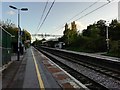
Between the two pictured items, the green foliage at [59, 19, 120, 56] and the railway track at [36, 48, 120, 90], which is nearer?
the railway track at [36, 48, 120, 90]

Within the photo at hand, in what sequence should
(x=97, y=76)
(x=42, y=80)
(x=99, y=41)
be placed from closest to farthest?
(x=42, y=80) < (x=97, y=76) < (x=99, y=41)

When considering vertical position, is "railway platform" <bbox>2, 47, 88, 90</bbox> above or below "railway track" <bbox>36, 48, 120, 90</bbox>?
above

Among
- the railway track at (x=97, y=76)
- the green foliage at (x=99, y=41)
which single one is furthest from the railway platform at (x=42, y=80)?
the green foliage at (x=99, y=41)

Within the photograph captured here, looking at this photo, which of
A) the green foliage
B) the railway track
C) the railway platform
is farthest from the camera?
the green foliage

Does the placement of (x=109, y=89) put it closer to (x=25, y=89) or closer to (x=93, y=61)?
(x=25, y=89)

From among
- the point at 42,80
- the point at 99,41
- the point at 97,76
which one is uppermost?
the point at 99,41

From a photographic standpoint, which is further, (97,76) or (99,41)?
(99,41)

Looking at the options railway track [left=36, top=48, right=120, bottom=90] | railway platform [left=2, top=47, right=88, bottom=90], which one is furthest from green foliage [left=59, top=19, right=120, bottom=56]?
railway platform [left=2, top=47, right=88, bottom=90]

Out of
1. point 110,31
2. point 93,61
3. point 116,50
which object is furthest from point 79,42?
point 93,61

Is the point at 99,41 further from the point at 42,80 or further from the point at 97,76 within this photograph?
the point at 42,80

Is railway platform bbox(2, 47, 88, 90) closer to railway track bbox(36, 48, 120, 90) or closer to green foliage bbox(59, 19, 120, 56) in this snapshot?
railway track bbox(36, 48, 120, 90)

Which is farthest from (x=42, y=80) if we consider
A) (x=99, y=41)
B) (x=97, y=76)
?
(x=99, y=41)

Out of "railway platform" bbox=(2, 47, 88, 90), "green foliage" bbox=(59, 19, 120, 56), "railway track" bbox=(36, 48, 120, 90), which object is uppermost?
"green foliage" bbox=(59, 19, 120, 56)

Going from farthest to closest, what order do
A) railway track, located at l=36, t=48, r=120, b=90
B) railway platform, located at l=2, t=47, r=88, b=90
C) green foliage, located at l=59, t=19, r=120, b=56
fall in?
green foliage, located at l=59, t=19, r=120, b=56
railway track, located at l=36, t=48, r=120, b=90
railway platform, located at l=2, t=47, r=88, b=90
